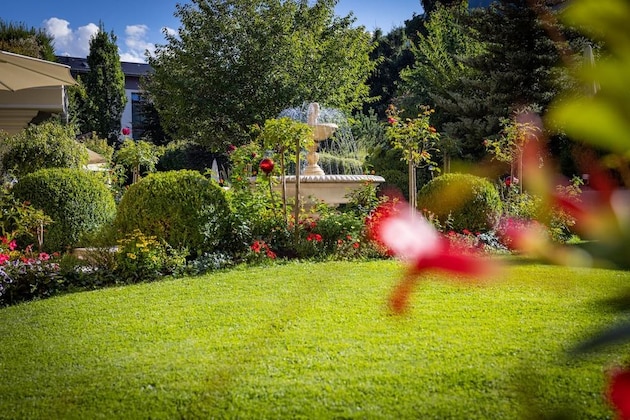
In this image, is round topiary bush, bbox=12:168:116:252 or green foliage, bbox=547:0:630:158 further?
round topiary bush, bbox=12:168:116:252

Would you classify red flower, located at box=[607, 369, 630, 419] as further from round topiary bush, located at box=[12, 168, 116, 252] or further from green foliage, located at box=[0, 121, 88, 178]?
green foliage, located at box=[0, 121, 88, 178]

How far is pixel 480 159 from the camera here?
16.2m

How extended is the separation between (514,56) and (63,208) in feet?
41.5

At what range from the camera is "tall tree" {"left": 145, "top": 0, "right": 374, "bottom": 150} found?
59.4 ft

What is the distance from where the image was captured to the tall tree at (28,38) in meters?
17.9

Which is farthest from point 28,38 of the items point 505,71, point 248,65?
point 505,71

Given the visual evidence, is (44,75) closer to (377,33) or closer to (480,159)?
(480,159)

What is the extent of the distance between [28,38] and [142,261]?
17.1 metres

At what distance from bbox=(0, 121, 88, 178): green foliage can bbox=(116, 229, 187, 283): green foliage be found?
489 centimetres

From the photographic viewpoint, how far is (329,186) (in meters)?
8.74

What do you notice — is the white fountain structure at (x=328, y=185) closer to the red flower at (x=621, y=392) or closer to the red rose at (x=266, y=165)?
the red rose at (x=266, y=165)

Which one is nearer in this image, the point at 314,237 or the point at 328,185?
the point at 314,237

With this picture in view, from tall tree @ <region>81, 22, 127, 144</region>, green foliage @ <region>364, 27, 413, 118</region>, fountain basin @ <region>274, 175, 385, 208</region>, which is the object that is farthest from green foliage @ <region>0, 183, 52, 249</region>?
tall tree @ <region>81, 22, 127, 144</region>

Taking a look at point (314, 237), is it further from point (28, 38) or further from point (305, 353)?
point (28, 38)
